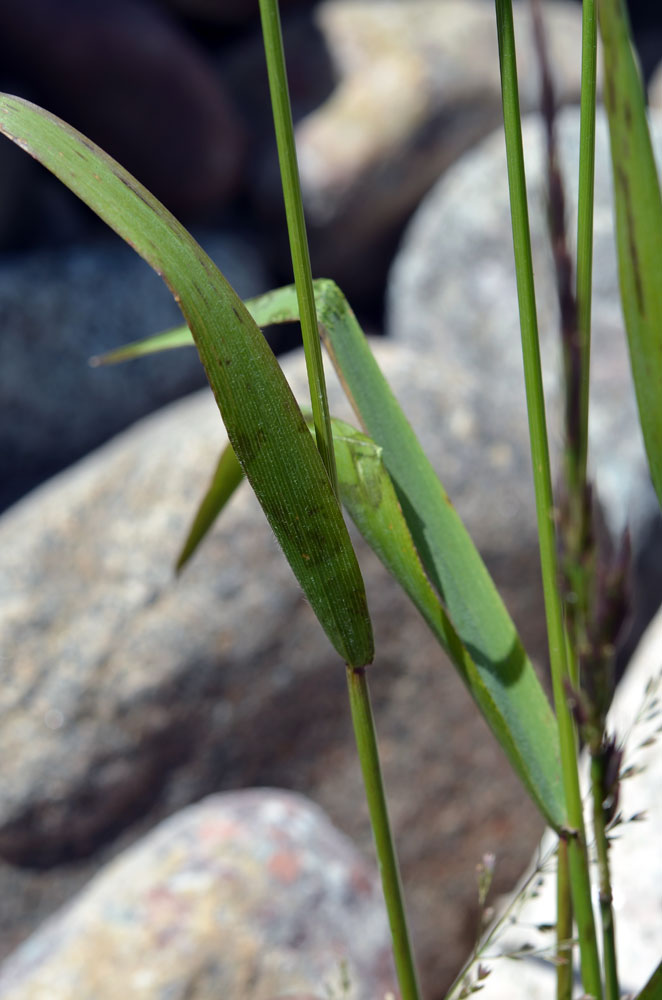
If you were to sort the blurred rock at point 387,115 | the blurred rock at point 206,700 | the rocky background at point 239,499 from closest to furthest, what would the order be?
the rocky background at point 239,499
the blurred rock at point 206,700
the blurred rock at point 387,115

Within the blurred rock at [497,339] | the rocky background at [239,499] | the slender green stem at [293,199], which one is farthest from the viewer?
the blurred rock at [497,339]


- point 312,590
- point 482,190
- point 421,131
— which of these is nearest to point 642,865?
point 312,590

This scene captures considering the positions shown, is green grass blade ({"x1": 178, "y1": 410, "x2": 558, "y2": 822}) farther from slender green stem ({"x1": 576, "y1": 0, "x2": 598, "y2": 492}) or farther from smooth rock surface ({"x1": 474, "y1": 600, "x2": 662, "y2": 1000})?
smooth rock surface ({"x1": 474, "y1": 600, "x2": 662, "y2": 1000})

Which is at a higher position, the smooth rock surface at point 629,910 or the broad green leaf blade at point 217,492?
the broad green leaf blade at point 217,492

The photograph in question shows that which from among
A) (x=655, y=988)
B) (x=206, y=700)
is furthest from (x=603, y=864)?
(x=206, y=700)

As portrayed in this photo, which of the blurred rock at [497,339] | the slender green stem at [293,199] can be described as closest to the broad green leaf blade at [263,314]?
the slender green stem at [293,199]

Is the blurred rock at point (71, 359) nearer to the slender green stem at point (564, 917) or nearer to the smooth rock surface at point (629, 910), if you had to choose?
the smooth rock surface at point (629, 910)

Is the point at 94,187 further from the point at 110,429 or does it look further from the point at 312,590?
the point at 110,429
